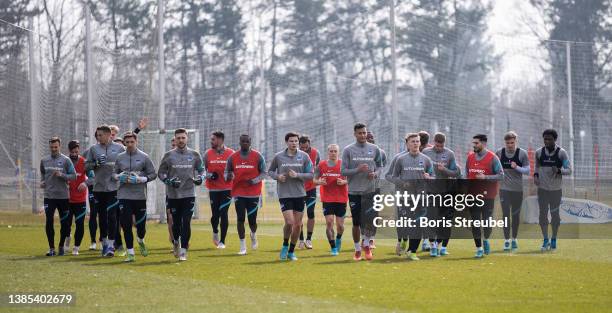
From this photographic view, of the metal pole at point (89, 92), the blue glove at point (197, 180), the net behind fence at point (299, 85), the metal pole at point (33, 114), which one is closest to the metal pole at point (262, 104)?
the net behind fence at point (299, 85)

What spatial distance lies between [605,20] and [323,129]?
1702 centimetres

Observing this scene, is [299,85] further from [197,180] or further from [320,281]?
[320,281]

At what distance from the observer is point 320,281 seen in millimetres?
12875

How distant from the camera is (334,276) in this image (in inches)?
531

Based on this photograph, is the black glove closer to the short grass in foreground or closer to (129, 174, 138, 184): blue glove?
(129, 174, 138, 184): blue glove

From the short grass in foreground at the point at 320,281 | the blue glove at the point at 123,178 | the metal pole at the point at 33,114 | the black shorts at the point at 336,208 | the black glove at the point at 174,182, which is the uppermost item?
the metal pole at the point at 33,114

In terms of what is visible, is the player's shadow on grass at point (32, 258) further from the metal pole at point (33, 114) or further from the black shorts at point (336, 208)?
the metal pole at point (33, 114)

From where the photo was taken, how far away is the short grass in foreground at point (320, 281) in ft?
34.6

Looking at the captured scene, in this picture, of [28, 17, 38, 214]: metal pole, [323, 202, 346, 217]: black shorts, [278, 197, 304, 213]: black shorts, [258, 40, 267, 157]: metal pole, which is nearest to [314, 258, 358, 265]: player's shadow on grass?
[278, 197, 304, 213]: black shorts

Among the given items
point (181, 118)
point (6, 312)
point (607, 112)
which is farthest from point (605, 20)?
point (6, 312)

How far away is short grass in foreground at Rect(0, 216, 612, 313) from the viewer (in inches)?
416

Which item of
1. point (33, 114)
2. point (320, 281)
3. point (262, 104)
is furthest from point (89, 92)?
point (320, 281)

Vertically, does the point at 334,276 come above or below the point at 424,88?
below

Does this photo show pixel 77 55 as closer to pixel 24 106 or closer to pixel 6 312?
pixel 24 106
